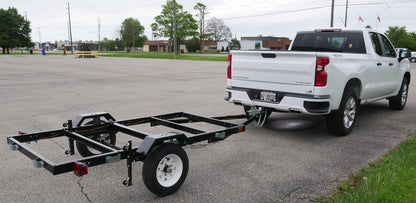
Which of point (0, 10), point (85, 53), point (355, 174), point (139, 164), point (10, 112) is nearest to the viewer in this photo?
point (355, 174)

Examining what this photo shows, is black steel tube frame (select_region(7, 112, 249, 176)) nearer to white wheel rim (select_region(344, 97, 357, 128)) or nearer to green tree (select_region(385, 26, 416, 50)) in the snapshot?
white wheel rim (select_region(344, 97, 357, 128))

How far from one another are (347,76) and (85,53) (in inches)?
1909

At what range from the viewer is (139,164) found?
4664 mm

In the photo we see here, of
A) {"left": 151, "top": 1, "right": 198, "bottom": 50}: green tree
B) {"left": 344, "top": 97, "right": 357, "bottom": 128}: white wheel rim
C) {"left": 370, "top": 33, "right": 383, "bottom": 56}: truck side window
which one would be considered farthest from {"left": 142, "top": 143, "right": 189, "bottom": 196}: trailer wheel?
{"left": 151, "top": 1, "right": 198, "bottom": 50}: green tree

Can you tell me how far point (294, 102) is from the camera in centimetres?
546

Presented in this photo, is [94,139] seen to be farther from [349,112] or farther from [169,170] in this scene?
[349,112]

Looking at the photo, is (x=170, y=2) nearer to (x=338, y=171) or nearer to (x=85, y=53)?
(x=85, y=53)

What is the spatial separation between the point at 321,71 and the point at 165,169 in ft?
9.78

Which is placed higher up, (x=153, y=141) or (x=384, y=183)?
(x=153, y=141)

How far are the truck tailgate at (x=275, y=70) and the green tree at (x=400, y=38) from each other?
84592mm

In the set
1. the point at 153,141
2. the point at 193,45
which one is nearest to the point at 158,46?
the point at 193,45

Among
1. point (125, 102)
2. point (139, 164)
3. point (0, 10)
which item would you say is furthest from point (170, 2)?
point (139, 164)

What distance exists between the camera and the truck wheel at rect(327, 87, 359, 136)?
19.0 ft

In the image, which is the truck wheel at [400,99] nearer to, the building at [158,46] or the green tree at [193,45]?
the green tree at [193,45]
